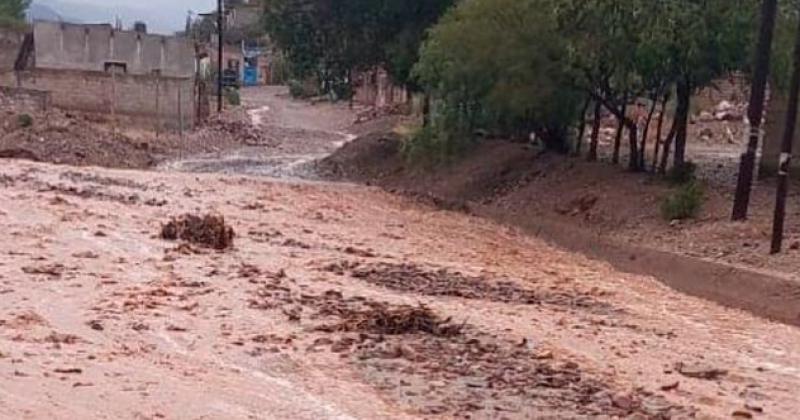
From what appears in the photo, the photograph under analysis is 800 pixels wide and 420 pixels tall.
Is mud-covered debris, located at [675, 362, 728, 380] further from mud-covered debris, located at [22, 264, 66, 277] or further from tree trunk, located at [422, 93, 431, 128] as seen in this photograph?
tree trunk, located at [422, 93, 431, 128]

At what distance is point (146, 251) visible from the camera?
867 inches

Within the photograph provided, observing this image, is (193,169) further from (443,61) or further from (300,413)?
(300,413)

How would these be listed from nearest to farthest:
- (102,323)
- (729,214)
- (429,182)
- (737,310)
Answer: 1. (102,323)
2. (737,310)
3. (729,214)
4. (429,182)

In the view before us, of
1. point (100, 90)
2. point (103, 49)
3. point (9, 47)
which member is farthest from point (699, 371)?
point (9, 47)

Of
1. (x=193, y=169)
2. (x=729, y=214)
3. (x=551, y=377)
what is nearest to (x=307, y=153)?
(x=193, y=169)

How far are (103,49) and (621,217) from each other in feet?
138

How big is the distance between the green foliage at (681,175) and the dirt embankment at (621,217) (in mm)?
300

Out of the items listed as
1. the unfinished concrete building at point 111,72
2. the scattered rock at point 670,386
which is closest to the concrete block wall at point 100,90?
the unfinished concrete building at point 111,72

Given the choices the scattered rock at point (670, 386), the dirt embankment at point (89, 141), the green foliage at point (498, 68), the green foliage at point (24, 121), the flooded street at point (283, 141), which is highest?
the green foliage at point (498, 68)

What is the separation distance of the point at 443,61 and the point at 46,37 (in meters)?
35.6

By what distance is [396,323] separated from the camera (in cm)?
1567

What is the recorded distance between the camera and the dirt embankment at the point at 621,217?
68.7ft

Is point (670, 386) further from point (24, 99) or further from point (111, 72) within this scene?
point (111, 72)

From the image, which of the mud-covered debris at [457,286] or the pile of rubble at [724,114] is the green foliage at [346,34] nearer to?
the pile of rubble at [724,114]
